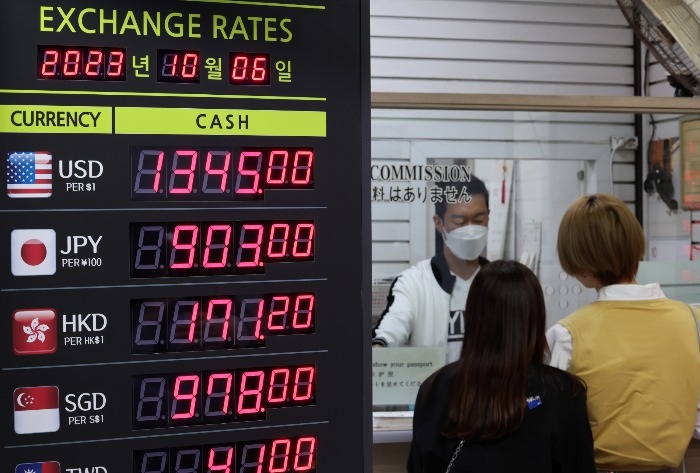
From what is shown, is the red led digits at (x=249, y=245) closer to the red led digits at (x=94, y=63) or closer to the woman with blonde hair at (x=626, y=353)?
the red led digits at (x=94, y=63)

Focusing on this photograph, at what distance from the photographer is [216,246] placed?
8.59ft

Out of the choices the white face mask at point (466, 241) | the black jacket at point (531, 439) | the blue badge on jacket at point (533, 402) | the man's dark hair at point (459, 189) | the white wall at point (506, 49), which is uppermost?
the white wall at point (506, 49)

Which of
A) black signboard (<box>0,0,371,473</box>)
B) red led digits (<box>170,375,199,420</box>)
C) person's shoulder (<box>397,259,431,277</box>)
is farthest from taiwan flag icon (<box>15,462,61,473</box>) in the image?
person's shoulder (<box>397,259,431,277</box>)

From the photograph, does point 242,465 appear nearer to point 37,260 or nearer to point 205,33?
point 37,260

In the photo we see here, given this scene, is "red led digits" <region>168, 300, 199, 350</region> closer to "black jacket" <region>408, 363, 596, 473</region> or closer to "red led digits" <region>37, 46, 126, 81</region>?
"red led digits" <region>37, 46, 126, 81</region>

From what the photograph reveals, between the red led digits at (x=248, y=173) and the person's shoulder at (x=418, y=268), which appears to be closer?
the red led digits at (x=248, y=173)

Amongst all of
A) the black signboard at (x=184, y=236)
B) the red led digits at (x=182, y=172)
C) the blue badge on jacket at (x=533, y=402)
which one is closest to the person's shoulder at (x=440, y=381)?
the blue badge on jacket at (x=533, y=402)

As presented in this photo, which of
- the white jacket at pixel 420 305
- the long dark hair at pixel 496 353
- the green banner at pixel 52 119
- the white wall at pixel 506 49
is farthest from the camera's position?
the white wall at pixel 506 49

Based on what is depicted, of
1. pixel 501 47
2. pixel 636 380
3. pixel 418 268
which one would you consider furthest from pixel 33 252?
pixel 501 47

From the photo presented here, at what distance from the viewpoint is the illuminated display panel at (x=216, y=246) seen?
2551mm

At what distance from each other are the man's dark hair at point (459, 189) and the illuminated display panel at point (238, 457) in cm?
193

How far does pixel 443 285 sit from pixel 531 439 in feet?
5.15

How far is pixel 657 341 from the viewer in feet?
10.8

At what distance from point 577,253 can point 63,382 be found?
1.85 meters
